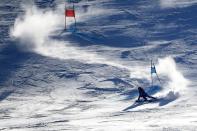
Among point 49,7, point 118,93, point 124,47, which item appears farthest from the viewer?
point 49,7

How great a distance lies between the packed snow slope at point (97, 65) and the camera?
27688 mm

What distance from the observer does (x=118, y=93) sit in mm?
32656

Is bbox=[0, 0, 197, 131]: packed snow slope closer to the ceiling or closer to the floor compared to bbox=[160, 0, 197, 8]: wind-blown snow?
closer to the floor

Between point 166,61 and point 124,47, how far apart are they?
3.69 meters

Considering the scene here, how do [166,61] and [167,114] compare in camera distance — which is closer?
[167,114]

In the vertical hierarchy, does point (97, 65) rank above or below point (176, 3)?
below

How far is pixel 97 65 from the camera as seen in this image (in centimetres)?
3706

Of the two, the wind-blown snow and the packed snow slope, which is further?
the wind-blown snow

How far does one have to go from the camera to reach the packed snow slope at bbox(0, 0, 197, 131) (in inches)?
1090

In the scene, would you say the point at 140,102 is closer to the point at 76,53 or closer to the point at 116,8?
the point at 76,53

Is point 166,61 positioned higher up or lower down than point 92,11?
lower down

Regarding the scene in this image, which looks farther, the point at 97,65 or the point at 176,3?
the point at 176,3

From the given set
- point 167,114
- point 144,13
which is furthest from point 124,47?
point 167,114

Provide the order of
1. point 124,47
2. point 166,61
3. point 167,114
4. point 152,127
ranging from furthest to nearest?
point 124,47, point 166,61, point 167,114, point 152,127
